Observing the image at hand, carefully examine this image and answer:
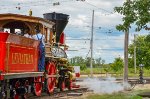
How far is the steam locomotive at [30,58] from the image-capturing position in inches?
599

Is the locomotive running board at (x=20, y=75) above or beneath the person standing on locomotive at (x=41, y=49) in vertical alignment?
beneath

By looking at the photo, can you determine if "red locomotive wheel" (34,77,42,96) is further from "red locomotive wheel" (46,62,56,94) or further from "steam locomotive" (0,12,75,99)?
"red locomotive wheel" (46,62,56,94)

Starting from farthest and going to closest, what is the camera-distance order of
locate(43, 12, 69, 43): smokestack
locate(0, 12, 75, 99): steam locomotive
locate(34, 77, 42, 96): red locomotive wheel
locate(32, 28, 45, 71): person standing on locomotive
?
locate(43, 12, 69, 43): smokestack, locate(34, 77, 42, 96): red locomotive wheel, locate(32, 28, 45, 71): person standing on locomotive, locate(0, 12, 75, 99): steam locomotive

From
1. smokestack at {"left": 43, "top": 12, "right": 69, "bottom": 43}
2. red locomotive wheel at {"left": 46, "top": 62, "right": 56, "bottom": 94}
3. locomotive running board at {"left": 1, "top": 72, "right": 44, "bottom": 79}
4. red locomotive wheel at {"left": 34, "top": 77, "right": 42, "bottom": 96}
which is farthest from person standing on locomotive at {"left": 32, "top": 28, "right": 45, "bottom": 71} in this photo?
smokestack at {"left": 43, "top": 12, "right": 69, "bottom": 43}

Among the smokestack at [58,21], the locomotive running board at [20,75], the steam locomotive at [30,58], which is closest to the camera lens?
the locomotive running board at [20,75]

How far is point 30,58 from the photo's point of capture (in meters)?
18.0

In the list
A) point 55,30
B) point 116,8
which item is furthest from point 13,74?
point 55,30

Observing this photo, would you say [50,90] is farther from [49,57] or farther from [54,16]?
[54,16]

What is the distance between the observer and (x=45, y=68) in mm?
21125

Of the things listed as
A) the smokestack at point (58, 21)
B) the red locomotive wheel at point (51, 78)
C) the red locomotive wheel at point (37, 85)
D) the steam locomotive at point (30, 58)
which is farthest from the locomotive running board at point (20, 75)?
the smokestack at point (58, 21)

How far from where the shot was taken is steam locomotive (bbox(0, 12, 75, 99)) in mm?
15219

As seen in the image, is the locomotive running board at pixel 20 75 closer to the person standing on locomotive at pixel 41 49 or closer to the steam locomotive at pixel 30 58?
the steam locomotive at pixel 30 58

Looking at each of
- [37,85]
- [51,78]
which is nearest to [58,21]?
[51,78]

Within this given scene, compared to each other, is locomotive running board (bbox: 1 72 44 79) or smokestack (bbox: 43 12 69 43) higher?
smokestack (bbox: 43 12 69 43)
